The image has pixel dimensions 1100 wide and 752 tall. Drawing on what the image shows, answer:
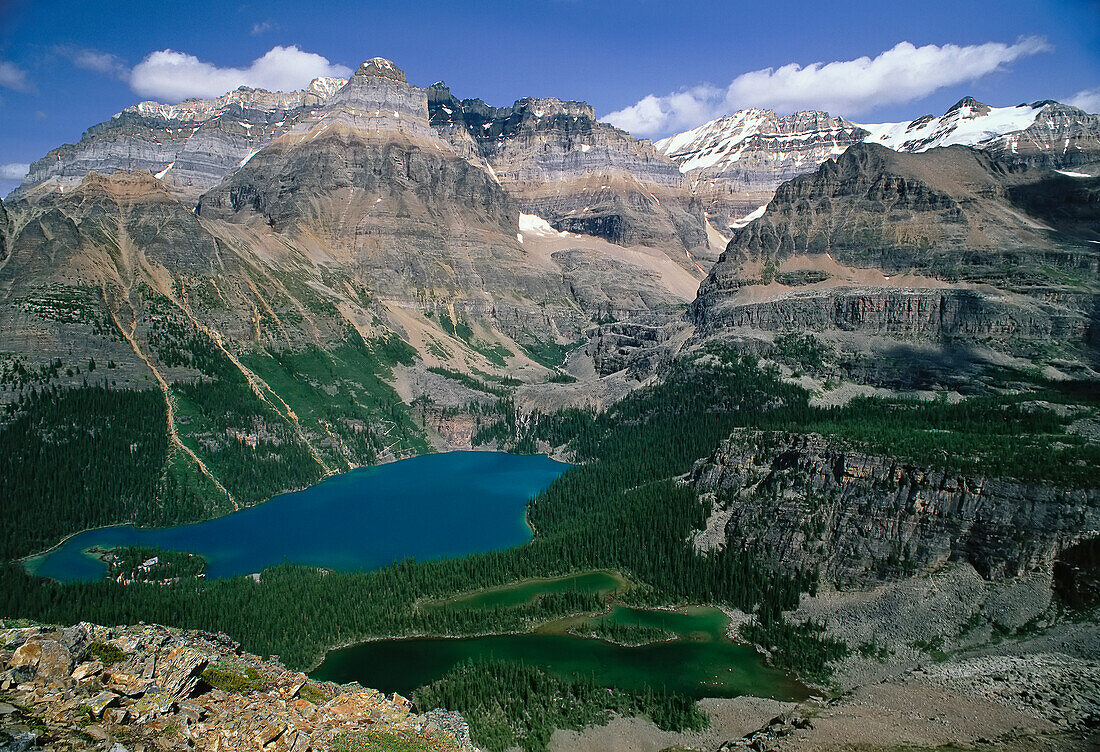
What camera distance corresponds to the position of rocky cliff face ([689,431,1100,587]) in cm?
7288

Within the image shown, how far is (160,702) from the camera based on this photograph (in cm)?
2752

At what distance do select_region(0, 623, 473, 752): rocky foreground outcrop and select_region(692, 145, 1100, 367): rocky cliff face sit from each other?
14515 cm

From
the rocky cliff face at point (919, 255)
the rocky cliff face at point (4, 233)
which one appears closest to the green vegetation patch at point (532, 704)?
the rocky cliff face at point (919, 255)

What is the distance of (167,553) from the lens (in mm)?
94812

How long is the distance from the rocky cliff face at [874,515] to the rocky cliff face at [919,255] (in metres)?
73.5

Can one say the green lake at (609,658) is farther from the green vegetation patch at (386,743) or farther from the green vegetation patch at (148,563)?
the green vegetation patch at (386,743)

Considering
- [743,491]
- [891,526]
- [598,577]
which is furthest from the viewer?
[743,491]

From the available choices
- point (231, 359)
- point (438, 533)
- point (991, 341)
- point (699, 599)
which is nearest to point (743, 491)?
point (699, 599)

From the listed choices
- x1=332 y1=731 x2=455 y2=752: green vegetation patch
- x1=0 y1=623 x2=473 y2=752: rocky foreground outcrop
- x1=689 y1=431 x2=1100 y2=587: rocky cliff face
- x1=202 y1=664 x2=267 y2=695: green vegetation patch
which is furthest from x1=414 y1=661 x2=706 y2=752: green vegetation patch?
x1=689 y1=431 x2=1100 y2=587: rocky cliff face

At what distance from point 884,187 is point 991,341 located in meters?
53.4

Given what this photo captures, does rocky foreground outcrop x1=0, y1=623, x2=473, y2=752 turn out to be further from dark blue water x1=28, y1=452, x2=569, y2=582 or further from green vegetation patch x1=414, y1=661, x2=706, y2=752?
dark blue water x1=28, y1=452, x2=569, y2=582

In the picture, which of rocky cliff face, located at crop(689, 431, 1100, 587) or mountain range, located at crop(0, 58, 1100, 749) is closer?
rocky cliff face, located at crop(689, 431, 1100, 587)

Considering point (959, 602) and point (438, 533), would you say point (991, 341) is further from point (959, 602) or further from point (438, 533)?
point (438, 533)

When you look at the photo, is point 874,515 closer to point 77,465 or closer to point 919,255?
point 919,255
